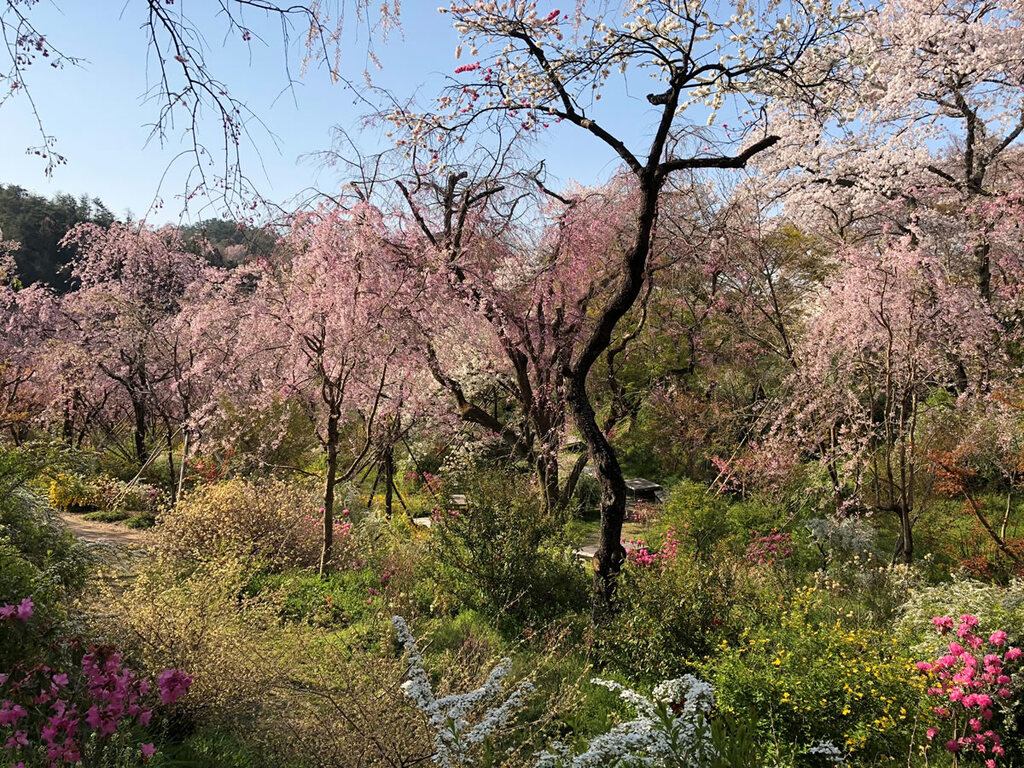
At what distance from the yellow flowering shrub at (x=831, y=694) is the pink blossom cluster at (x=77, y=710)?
2925 mm

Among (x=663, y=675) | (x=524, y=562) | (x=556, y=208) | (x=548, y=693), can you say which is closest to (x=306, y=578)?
(x=524, y=562)

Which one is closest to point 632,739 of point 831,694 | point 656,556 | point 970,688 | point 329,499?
point 831,694

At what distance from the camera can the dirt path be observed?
784 cm

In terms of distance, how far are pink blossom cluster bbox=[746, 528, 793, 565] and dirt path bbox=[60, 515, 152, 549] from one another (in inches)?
280

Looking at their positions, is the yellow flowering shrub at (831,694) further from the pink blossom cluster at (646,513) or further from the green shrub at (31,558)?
the pink blossom cluster at (646,513)

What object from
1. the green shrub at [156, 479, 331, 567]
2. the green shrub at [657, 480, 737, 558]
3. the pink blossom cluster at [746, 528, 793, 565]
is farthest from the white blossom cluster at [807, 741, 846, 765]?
the green shrub at [156, 479, 331, 567]

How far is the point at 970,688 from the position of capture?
11.4ft

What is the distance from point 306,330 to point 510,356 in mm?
3051

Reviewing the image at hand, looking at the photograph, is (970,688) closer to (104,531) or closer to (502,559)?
(502,559)

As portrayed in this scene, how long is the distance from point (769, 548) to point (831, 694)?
4.15 m

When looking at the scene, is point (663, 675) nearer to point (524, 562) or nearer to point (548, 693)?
point (548, 693)

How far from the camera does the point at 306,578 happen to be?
629cm

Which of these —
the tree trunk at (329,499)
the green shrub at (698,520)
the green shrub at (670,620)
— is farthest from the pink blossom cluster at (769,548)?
the tree trunk at (329,499)

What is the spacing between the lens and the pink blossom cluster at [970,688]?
3322 millimetres
